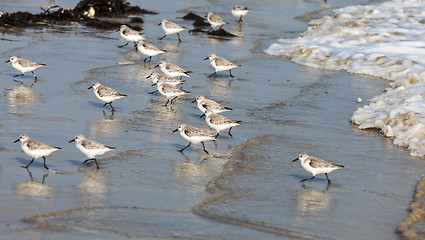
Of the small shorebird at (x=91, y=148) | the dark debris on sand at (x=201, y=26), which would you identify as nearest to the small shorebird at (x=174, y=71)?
the small shorebird at (x=91, y=148)

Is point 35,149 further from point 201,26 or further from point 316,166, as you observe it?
point 201,26

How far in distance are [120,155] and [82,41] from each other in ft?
29.1

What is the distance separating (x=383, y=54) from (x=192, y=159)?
977 centimetres

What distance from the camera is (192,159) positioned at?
9.17m

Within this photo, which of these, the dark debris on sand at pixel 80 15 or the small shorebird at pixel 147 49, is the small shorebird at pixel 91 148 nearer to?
the small shorebird at pixel 147 49

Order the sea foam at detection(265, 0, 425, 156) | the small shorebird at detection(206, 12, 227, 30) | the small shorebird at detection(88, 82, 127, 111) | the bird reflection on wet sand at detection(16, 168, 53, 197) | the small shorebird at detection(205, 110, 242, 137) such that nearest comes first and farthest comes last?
the bird reflection on wet sand at detection(16, 168, 53, 197) → the small shorebird at detection(205, 110, 242, 137) → the small shorebird at detection(88, 82, 127, 111) → the sea foam at detection(265, 0, 425, 156) → the small shorebird at detection(206, 12, 227, 30)

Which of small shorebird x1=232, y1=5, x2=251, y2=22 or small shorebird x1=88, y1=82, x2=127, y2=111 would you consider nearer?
small shorebird x1=88, y1=82, x2=127, y2=111

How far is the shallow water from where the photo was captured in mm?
6754

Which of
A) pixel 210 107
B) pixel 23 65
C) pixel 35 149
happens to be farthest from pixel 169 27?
pixel 35 149

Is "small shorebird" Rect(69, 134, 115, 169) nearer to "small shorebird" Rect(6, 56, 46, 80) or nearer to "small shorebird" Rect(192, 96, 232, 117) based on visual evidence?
"small shorebird" Rect(192, 96, 232, 117)

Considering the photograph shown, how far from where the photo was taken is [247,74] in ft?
49.6

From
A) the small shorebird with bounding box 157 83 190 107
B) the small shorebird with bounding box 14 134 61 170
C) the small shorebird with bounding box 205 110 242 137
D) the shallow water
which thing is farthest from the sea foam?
the small shorebird with bounding box 14 134 61 170

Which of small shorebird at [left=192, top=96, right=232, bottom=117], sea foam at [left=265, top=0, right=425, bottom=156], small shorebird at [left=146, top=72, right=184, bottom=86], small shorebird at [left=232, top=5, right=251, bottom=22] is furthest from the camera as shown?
small shorebird at [left=232, top=5, right=251, bottom=22]

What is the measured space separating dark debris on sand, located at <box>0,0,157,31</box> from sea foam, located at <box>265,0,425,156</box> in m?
5.83
